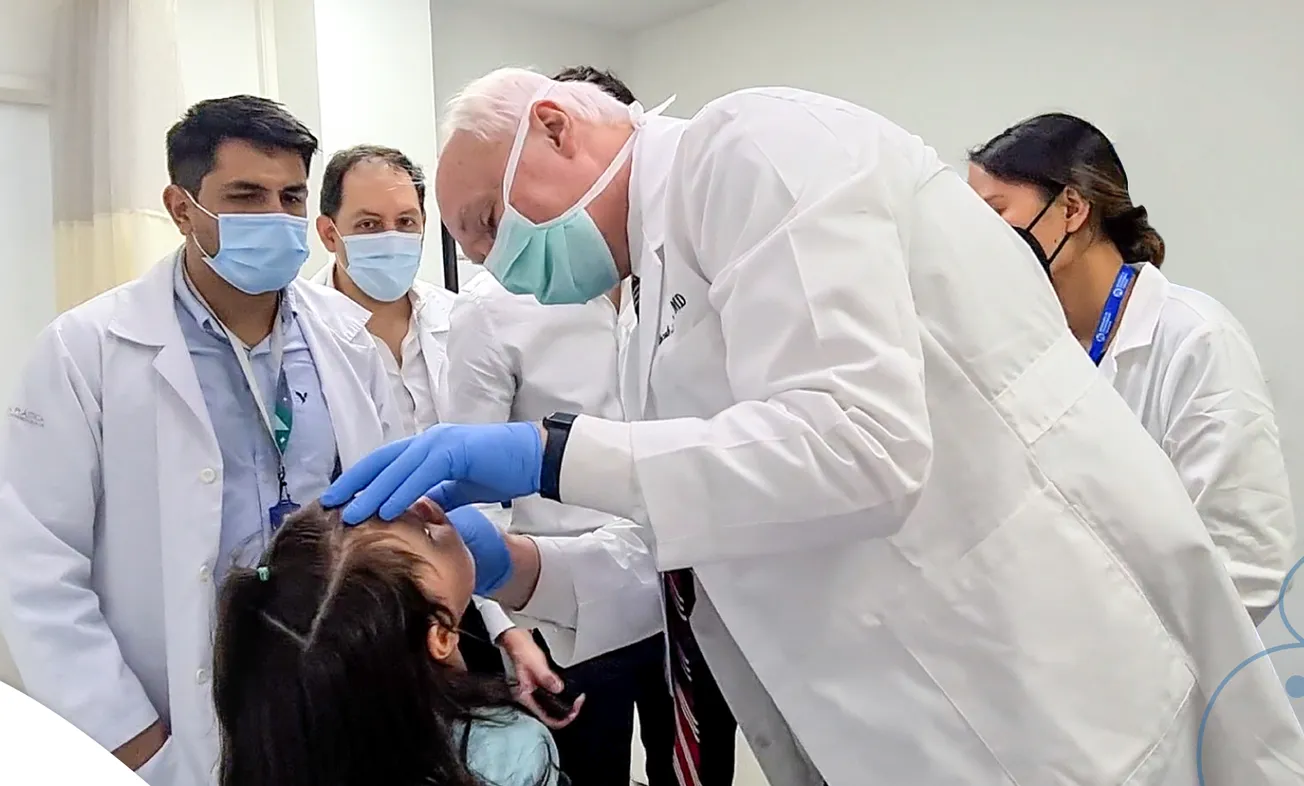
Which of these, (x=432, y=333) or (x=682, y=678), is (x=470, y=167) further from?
(x=432, y=333)

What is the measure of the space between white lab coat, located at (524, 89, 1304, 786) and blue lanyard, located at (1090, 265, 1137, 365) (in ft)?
2.67

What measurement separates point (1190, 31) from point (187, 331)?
8.02ft

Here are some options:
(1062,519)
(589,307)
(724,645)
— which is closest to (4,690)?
(724,645)

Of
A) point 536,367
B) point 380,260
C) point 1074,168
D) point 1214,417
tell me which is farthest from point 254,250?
point 1214,417

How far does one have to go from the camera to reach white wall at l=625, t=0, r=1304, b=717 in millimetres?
2400

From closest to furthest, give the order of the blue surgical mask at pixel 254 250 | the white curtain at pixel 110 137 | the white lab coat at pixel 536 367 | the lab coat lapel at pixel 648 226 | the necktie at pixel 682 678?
the lab coat lapel at pixel 648 226
the necktie at pixel 682 678
the blue surgical mask at pixel 254 250
the white lab coat at pixel 536 367
the white curtain at pixel 110 137

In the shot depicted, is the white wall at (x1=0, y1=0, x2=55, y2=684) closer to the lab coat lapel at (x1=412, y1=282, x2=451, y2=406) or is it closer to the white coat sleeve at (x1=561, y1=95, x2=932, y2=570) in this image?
the lab coat lapel at (x1=412, y1=282, x2=451, y2=406)

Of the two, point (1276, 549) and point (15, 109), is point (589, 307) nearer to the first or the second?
point (1276, 549)

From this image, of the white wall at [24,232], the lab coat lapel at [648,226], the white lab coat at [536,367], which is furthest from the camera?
the white wall at [24,232]

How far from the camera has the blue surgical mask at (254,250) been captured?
5.35ft

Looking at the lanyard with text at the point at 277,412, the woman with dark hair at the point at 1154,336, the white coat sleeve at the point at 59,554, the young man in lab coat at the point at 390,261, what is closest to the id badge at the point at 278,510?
the lanyard with text at the point at 277,412

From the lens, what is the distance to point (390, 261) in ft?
7.43

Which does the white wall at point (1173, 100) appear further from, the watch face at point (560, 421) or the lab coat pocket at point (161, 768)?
the lab coat pocket at point (161, 768)

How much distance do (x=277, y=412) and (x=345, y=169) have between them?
2.85ft
